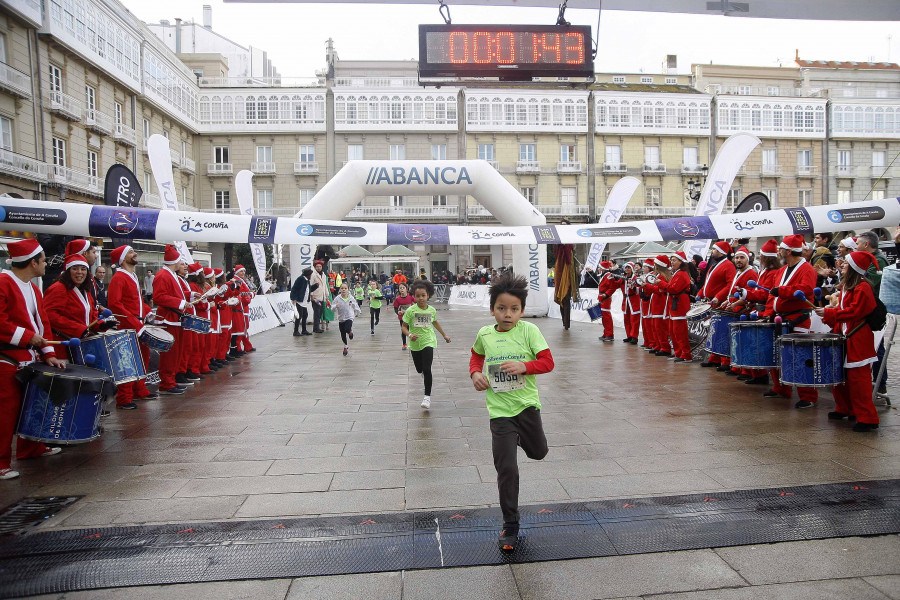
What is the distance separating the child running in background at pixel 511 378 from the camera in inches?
154

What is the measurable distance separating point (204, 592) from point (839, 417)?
635 cm

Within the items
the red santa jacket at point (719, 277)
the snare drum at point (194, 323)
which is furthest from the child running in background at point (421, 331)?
the red santa jacket at point (719, 277)

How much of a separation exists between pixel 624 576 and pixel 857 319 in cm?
432

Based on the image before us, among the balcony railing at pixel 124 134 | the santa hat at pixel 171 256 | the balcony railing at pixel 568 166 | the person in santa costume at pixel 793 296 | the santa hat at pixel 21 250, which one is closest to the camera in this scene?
the santa hat at pixel 21 250

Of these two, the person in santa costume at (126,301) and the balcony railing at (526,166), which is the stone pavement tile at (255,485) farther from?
the balcony railing at (526,166)

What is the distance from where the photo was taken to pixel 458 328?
18.3 m

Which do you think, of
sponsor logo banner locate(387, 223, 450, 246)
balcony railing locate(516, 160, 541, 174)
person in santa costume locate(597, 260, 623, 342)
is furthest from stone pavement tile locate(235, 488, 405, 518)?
balcony railing locate(516, 160, 541, 174)

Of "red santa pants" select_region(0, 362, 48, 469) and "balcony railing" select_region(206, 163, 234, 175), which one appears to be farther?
"balcony railing" select_region(206, 163, 234, 175)

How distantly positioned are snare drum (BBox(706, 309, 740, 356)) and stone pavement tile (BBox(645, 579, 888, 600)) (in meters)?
6.38

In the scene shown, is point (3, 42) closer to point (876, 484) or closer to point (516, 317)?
point (516, 317)

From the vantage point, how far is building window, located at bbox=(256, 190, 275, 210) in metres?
44.4

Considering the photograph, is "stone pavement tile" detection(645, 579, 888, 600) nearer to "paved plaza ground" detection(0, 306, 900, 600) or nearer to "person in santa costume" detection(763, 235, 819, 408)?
"paved plaza ground" detection(0, 306, 900, 600)

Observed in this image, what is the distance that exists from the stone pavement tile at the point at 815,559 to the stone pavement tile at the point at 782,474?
0.96 m

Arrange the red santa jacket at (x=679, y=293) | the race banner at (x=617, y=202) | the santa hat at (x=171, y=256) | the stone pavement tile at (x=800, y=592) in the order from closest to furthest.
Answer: the stone pavement tile at (x=800, y=592), the santa hat at (x=171, y=256), the red santa jacket at (x=679, y=293), the race banner at (x=617, y=202)
